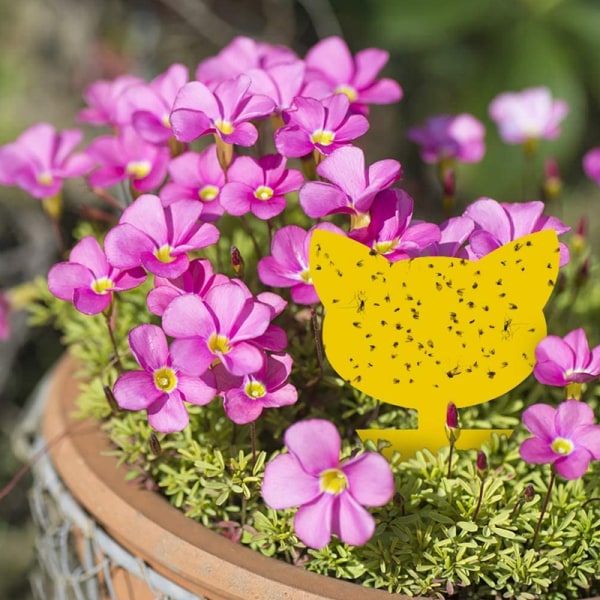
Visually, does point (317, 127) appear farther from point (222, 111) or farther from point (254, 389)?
point (254, 389)

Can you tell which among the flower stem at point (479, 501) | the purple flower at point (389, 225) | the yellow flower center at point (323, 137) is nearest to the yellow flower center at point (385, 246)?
the purple flower at point (389, 225)

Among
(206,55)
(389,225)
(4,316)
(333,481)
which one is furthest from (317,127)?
(206,55)

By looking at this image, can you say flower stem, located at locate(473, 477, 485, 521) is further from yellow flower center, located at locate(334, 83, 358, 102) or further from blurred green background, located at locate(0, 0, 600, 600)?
blurred green background, located at locate(0, 0, 600, 600)

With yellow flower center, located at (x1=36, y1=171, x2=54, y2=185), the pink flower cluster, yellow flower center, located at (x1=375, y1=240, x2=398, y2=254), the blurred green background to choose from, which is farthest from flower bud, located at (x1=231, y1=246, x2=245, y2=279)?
the blurred green background

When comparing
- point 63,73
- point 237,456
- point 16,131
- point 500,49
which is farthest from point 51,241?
point 237,456

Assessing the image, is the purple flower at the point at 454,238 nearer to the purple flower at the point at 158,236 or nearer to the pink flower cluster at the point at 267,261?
the pink flower cluster at the point at 267,261
